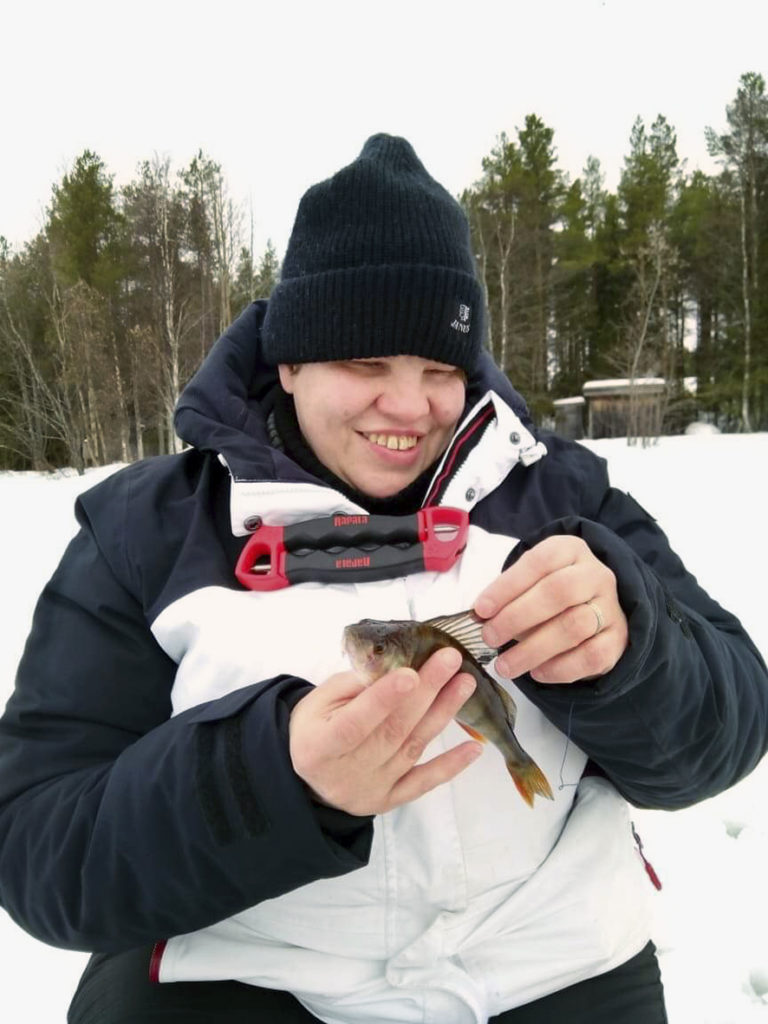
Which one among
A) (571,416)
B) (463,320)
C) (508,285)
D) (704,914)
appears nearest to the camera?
(463,320)

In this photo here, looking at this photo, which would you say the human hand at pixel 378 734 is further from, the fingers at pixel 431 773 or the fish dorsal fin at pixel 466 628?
the fish dorsal fin at pixel 466 628

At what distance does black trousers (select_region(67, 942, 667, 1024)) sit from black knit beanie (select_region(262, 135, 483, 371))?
1.44 m

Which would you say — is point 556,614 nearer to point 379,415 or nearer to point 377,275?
point 379,415

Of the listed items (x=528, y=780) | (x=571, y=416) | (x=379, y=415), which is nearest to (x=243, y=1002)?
(x=528, y=780)

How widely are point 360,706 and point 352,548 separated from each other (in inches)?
26.4

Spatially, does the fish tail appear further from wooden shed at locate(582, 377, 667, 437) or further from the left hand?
wooden shed at locate(582, 377, 667, 437)

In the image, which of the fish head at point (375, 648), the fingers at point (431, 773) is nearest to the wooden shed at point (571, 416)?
the fingers at point (431, 773)

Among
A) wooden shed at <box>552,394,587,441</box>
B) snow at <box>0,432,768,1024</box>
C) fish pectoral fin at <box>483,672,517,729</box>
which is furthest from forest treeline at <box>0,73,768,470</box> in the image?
fish pectoral fin at <box>483,672,517,729</box>

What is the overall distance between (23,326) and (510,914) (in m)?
29.1

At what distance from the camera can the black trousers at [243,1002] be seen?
1.42 metres

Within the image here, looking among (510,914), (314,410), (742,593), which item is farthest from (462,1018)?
(742,593)

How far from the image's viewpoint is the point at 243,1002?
1447 millimetres

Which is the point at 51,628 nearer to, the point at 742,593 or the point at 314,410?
the point at 314,410

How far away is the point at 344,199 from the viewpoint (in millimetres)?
1830
